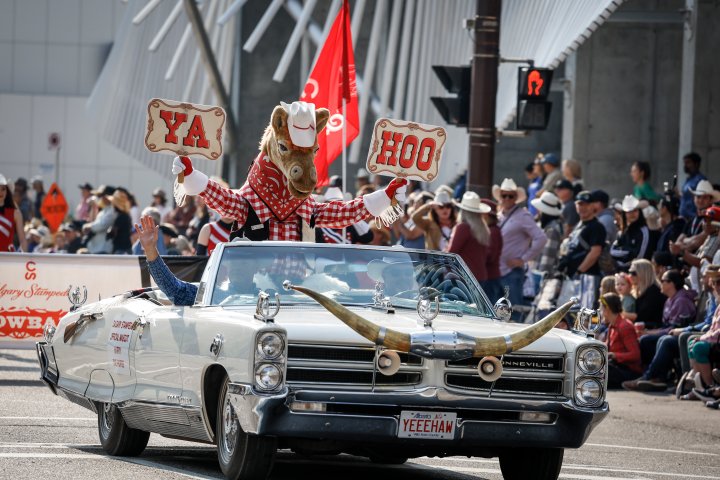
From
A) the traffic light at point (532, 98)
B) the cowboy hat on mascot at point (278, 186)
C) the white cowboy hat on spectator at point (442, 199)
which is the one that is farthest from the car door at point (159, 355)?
the white cowboy hat on spectator at point (442, 199)

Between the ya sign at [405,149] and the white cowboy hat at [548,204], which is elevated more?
the ya sign at [405,149]

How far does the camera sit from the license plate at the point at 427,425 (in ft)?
28.3

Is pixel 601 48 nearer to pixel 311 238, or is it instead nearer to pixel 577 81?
pixel 577 81

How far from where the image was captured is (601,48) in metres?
29.1

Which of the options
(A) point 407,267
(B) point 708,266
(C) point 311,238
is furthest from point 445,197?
(A) point 407,267

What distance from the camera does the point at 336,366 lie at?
28.3 ft

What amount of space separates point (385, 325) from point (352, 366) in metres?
0.30

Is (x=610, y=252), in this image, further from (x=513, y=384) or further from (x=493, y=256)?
(x=513, y=384)

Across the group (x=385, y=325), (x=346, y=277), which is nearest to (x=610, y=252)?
(x=346, y=277)

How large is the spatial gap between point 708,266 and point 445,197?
3762 millimetres

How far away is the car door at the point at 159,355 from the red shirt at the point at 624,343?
7.89 m

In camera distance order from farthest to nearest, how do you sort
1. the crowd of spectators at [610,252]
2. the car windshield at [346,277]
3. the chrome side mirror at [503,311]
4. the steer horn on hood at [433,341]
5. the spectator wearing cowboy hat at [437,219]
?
the spectator wearing cowboy hat at [437,219] < the crowd of spectators at [610,252] < the chrome side mirror at [503,311] < the car windshield at [346,277] < the steer horn on hood at [433,341]

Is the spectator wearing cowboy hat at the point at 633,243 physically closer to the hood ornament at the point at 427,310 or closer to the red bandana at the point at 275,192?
the red bandana at the point at 275,192

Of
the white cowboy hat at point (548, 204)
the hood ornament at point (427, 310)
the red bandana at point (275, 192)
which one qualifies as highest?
the red bandana at point (275, 192)
